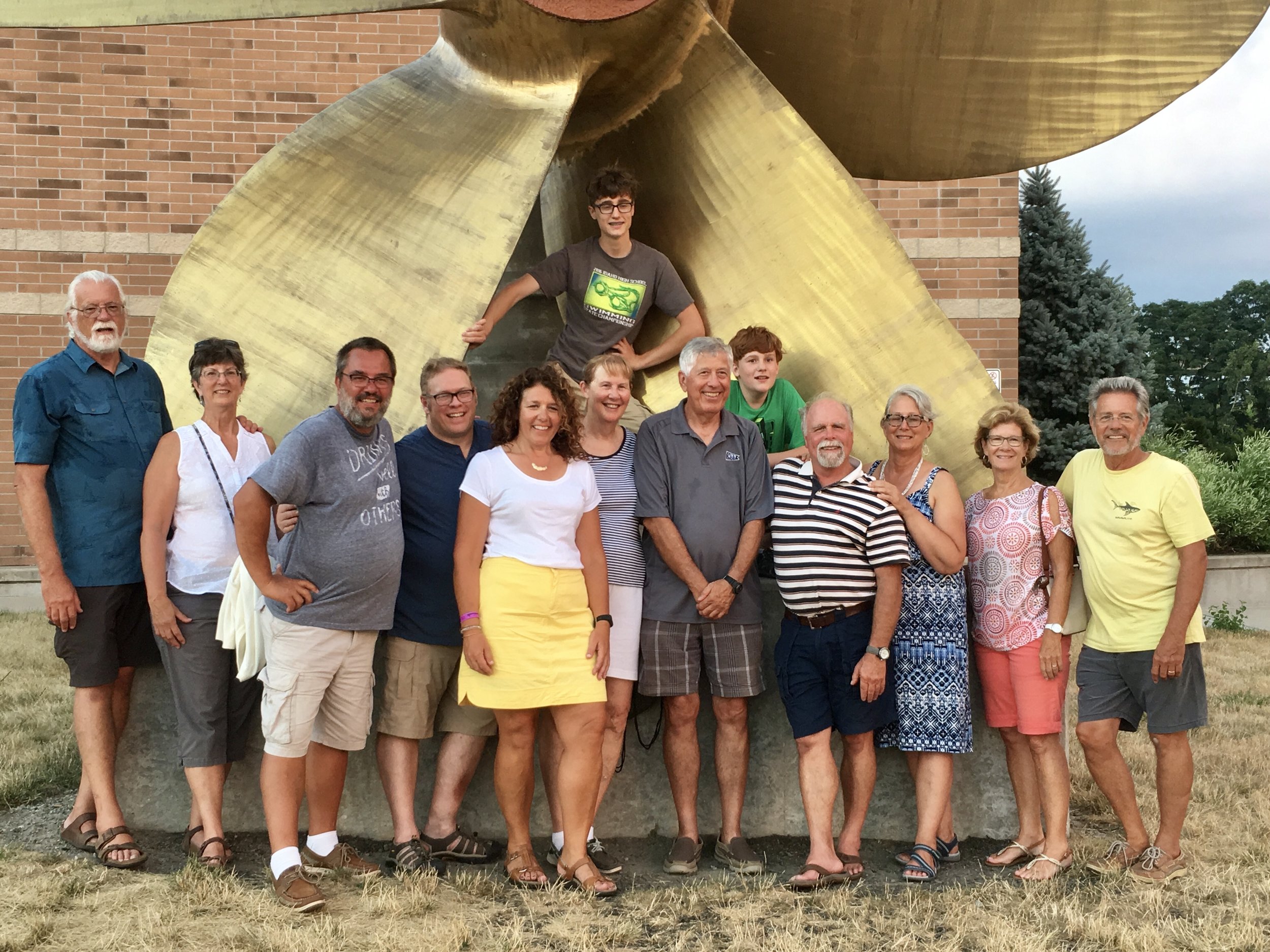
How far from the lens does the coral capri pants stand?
3.95 metres

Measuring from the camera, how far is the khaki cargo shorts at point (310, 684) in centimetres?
358

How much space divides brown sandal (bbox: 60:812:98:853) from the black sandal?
3.41 feet

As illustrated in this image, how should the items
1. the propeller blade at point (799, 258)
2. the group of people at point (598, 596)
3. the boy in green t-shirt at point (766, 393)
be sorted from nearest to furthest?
the group of people at point (598, 596)
the boy in green t-shirt at point (766, 393)
the propeller blade at point (799, 258)

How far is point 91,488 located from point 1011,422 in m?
2.96

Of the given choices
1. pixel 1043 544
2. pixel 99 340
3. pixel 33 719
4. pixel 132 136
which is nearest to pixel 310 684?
pixel 99 340

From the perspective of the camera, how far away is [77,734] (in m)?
3.99

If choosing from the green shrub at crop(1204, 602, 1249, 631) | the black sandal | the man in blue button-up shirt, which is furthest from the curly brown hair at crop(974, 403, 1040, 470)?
the green shrub at crop(1204, 602, 1249, 631)

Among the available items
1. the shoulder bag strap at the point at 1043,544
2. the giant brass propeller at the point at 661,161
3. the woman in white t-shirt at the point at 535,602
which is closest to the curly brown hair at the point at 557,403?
the woman in white t-shirt at the point at 535,602

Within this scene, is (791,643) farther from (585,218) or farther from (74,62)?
(74,62)

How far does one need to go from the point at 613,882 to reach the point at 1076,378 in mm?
10833

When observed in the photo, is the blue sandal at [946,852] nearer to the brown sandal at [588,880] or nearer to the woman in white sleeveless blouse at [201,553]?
the brown sandal at [588,880]

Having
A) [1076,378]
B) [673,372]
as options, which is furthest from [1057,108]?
[1076,378]

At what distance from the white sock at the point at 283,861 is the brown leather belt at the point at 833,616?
1.71 meters

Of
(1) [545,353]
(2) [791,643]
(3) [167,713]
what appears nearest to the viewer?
(2) [791,643]
